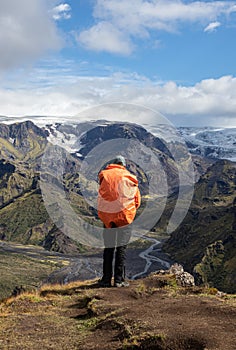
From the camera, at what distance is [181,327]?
1047 centimetres

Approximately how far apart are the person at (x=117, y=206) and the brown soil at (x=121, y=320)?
1684mm

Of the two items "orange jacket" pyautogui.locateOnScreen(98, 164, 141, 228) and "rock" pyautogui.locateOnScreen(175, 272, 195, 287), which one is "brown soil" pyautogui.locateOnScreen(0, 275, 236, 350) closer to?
"rock" pyautogui.locateOnScreen(175, 272, 195, 287)

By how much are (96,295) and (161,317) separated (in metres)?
4.57

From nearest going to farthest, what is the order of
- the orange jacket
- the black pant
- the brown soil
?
the brown soil, the orange jacket, the black pant

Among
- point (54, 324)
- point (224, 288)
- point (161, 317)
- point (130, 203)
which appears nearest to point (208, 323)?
point (161, 317)

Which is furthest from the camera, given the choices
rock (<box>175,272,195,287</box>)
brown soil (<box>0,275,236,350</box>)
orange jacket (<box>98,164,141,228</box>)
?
rock (<box>175,272,195,287</box>)

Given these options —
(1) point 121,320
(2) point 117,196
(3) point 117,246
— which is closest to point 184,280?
(3) point 117,246

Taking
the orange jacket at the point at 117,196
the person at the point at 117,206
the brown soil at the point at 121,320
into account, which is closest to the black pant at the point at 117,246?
the person at the point at 117,206

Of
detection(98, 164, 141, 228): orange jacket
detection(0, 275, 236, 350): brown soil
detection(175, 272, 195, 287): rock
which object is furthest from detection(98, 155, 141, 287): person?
detection(175, 272, 195, 287): rock

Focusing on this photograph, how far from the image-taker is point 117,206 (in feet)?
55.1

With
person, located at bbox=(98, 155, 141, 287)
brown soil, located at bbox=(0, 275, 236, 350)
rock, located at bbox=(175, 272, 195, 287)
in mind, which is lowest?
rock, located at bbox=(175, 272, 195, 287)

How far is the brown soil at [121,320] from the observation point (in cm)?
987

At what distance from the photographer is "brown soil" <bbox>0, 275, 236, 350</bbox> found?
9867 mm

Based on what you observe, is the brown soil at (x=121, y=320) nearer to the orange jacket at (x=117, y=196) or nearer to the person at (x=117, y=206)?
the person at (x=117, y=206)
